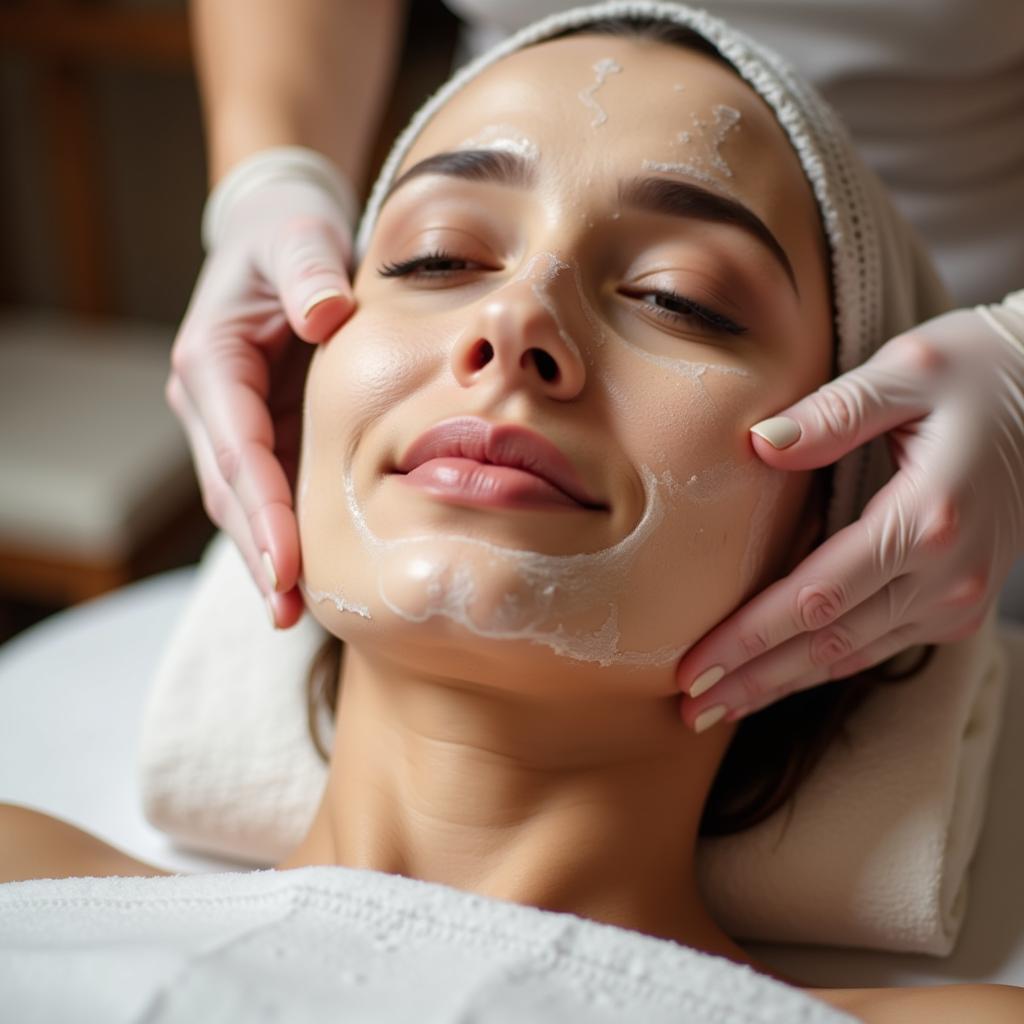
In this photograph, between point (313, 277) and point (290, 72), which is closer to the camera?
point (313, 277)

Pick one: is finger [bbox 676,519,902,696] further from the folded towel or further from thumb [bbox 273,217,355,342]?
thumb [bbox 273,217,355,342]

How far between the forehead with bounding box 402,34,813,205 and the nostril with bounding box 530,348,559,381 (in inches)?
7.4

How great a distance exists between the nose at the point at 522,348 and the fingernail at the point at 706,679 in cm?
Answer: 27

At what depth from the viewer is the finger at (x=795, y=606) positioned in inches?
42.9

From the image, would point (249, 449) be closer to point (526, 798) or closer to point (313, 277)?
point (313, 277)

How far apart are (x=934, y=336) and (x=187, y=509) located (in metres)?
1.91

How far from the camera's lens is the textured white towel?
876 mm

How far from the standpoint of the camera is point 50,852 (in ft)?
3.84

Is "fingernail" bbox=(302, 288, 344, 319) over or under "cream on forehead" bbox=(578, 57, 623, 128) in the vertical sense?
under

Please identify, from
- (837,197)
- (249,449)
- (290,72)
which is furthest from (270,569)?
(290,72)

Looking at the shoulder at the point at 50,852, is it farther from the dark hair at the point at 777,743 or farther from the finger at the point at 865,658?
the finger at the point at 865,658

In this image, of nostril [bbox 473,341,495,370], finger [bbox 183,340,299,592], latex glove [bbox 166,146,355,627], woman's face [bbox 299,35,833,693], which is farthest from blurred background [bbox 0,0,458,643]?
nostril [bbox 473,341,495,370]

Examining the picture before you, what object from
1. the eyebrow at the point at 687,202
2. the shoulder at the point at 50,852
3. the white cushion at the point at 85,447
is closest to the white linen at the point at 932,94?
the eyebrow at the point at 687,202

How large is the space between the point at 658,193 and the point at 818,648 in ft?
1.42
